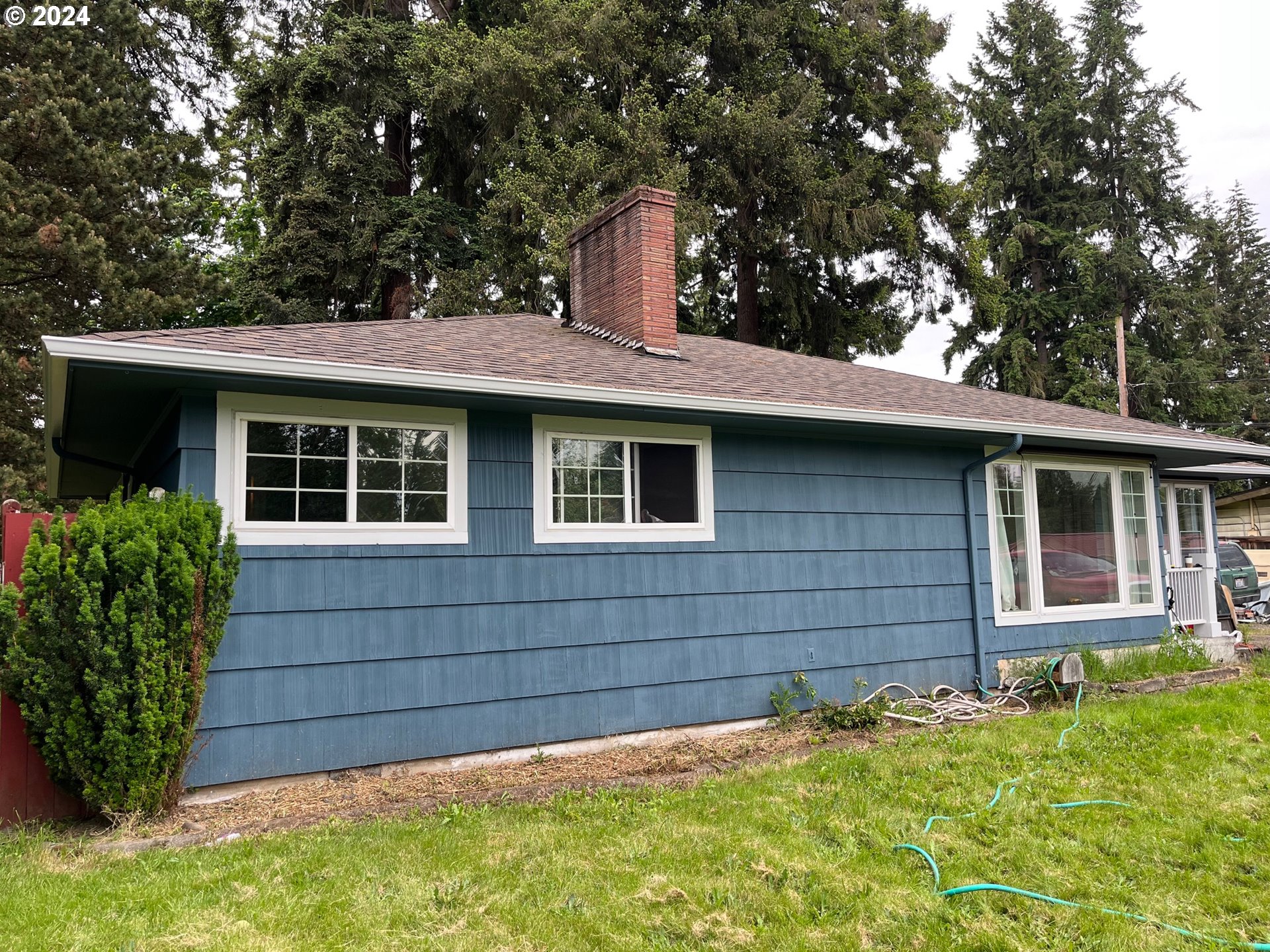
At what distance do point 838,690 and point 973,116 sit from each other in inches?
1102

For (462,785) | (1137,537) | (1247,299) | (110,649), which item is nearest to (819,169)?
(1137,537)

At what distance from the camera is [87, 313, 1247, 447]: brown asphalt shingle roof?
5.47 meters

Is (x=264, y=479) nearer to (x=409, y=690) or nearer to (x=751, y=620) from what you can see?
(x=409, y=690)

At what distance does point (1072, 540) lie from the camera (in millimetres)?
8922

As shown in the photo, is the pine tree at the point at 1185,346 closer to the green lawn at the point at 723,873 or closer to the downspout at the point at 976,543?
the downspout at the point at 976,543

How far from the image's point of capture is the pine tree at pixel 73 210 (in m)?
13.8

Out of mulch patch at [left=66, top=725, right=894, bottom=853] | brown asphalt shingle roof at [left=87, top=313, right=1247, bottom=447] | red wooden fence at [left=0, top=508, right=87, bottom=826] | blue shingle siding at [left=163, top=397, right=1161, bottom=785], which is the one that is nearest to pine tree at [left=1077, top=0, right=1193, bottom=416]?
brown asphalt shingle roof at [left=87, top=313, right=1247, bottom=447]

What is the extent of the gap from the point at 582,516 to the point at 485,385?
1352 mm

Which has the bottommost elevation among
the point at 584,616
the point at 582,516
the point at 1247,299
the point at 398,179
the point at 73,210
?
the point at 584,616

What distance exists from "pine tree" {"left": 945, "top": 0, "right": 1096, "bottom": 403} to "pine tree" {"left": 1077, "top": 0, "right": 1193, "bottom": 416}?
0.65m

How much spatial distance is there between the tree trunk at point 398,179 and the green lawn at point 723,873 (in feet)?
46.4

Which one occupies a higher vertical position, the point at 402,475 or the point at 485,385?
the point at 485,385

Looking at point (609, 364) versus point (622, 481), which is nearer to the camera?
point (622, 481)

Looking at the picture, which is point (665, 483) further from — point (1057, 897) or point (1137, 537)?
point (1137, 537)
